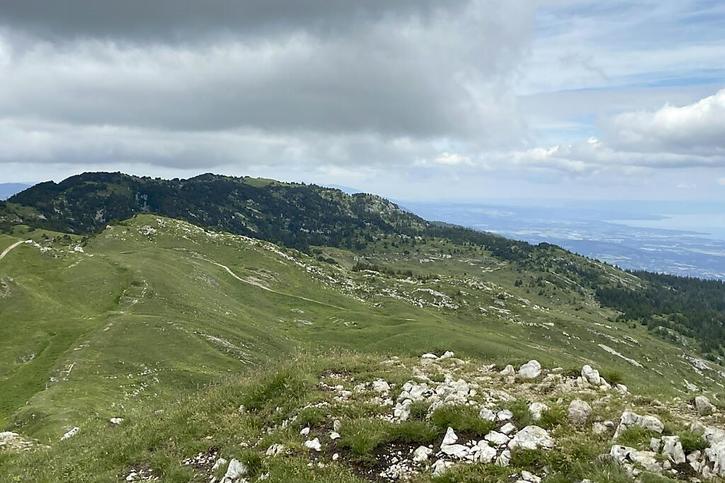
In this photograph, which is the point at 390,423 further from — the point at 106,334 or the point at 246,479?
the point at 106,334

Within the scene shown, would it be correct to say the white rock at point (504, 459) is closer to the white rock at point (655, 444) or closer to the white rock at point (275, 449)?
the white rock at point (655, 444)

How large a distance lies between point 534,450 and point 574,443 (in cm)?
97

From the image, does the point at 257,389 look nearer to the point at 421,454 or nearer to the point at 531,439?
the point at 421,454

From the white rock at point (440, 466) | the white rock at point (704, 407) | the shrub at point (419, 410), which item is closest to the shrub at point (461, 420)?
the shrub at point (419, 410)

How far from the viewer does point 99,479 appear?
15602mm

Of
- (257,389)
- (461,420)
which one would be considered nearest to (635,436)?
(461,420)

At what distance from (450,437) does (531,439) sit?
209cm

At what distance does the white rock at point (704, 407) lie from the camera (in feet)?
48.1

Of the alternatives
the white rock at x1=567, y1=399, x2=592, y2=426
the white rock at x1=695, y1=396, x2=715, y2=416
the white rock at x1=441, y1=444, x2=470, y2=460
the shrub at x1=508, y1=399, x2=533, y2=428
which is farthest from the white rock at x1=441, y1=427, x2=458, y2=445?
the white rock at x1=695, y1=396, x2=715, y2=416

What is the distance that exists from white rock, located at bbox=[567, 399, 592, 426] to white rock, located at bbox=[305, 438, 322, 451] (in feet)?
22.8

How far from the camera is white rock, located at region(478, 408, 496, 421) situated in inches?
548

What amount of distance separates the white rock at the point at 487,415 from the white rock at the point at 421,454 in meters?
1.82

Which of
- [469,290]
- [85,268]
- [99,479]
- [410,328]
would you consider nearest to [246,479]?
[99,479]

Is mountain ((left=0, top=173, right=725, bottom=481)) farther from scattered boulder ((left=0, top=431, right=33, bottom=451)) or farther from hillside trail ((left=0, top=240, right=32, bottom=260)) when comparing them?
hillside trail ((left=0, top=240, right=32, bottom=260))
